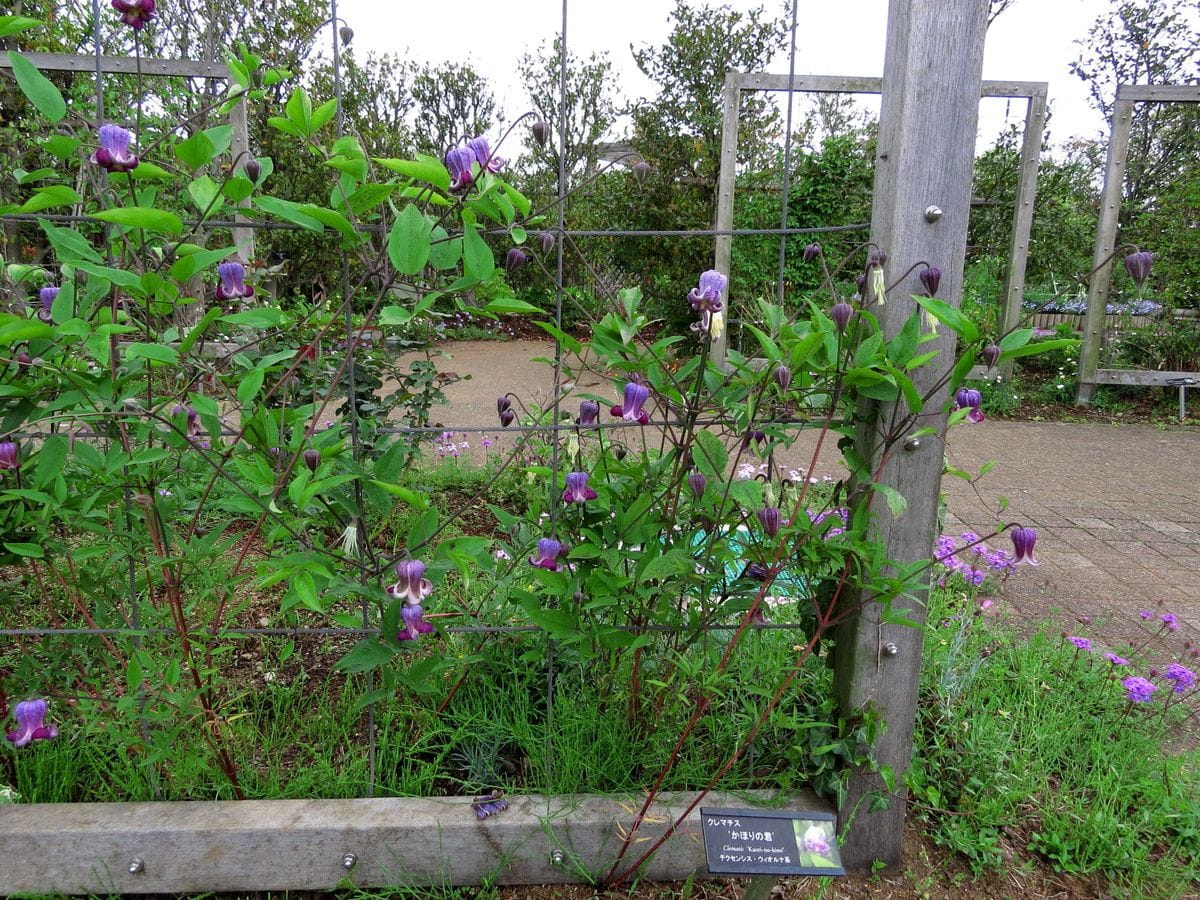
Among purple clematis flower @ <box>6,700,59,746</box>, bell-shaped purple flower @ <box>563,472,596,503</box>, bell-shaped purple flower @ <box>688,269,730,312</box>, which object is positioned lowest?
purple clematis flower @ <box>6,700,59,746</box>

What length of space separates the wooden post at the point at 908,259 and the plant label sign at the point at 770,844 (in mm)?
397

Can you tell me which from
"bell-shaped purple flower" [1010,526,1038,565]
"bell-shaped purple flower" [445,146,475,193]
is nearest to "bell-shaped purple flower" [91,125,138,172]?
"bell-shaped purple flower" [445,146,475,193]

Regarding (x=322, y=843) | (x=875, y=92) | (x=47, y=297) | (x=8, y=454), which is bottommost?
(x=322, y=843)

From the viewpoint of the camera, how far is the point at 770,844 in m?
1.18

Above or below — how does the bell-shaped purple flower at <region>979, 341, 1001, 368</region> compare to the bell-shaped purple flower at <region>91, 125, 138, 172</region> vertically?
below

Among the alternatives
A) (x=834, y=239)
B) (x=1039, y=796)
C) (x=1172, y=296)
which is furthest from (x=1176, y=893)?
(x=1172, y=296)

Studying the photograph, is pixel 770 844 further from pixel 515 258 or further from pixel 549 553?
pixel 515 258

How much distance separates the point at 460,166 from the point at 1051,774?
1.92m

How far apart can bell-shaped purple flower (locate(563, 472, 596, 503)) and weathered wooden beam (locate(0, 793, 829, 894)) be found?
0.63 metres

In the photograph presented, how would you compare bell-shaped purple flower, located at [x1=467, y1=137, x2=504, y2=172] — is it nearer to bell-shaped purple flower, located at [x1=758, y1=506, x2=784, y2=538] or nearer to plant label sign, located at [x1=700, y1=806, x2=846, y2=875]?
bell-shaped purple flower, located at [x1=758, y1=506, x2=784, y2=538]

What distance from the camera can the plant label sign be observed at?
115 centimetres

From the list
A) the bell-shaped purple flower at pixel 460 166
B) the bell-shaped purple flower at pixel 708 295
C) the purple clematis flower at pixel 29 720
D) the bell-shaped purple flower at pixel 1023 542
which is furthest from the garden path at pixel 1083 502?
the purple clematis flower at pixel 29 720

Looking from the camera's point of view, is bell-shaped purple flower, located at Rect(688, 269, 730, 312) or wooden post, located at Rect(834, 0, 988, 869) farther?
wooden post, located at Rect(834, 0, 988, 869)

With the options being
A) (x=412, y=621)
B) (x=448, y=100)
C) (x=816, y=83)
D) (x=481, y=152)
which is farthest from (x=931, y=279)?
(x=448, y=100)
